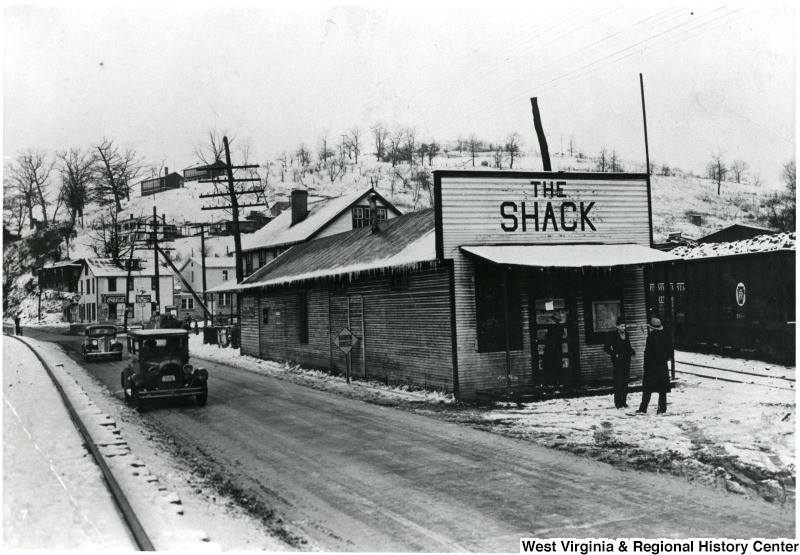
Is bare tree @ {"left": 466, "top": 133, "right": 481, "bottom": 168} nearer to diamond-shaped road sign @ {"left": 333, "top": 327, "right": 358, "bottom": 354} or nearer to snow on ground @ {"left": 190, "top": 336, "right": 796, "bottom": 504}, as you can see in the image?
diamond-shaped road sign @ {"left": 333, "top": 327, "right": 358, "bottom": 354}

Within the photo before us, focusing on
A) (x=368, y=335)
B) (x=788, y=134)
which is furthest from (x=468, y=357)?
(x=788, y=134)

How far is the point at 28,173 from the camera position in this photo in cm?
1493

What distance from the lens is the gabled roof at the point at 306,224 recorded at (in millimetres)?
37938

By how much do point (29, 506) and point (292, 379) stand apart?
1340 cm

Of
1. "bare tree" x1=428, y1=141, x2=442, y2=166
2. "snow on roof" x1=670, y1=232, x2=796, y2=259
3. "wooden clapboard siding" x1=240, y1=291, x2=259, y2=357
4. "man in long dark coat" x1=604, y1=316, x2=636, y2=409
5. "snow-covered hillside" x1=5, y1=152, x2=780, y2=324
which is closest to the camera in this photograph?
"man in long dark coat" x1=604, y1=316, x2=636, y2=409

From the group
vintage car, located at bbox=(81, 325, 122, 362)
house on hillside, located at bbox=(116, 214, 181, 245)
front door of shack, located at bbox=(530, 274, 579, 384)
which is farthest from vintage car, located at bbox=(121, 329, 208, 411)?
house on hillside, located at bbox=(116, 214, 181, 245)

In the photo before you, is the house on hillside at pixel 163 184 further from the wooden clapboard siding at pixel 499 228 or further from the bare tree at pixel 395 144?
the wooden clapboard siding at pixel 499 228

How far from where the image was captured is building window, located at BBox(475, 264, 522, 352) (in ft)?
51.0

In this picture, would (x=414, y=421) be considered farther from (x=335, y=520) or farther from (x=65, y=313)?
(x=65, y=313)

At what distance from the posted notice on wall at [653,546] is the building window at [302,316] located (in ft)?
60.6

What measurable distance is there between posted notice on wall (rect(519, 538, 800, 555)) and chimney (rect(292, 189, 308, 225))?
3748cm

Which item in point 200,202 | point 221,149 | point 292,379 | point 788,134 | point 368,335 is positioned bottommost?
point 292,379

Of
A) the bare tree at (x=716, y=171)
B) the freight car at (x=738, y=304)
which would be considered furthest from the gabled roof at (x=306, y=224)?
the bare tree at (x=716, y=171)

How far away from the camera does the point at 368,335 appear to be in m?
19.5
